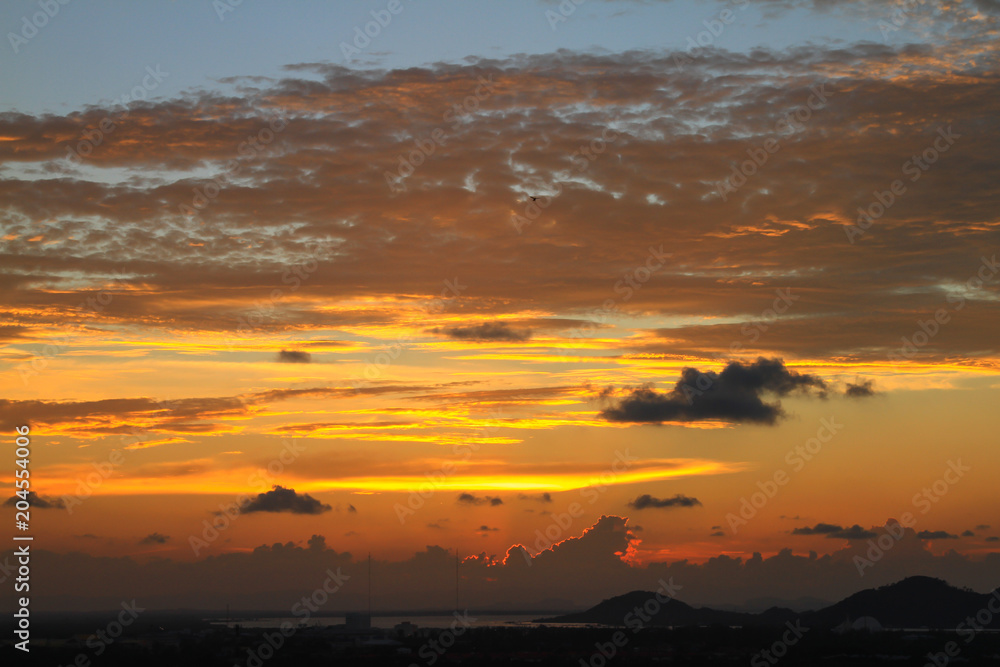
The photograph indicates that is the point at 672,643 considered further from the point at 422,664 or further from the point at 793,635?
the point at 422,664

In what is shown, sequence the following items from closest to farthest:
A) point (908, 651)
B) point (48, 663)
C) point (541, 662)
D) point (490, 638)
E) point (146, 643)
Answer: point (48, 663) → point (541, 662) → point (908, 651) → point (146, 643) → point (490, 638)

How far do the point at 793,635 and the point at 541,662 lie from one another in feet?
285

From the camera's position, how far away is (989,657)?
148625 mm

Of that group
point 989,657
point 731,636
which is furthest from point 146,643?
point 989,657

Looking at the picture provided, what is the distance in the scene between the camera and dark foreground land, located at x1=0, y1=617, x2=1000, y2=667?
133625mm

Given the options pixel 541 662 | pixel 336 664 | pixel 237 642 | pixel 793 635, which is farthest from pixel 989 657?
pixel 237 642

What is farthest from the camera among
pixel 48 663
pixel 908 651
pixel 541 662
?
pixel 908 651

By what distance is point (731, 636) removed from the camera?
7623 inches

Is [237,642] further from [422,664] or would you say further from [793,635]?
[793,635]

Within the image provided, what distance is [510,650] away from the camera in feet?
531

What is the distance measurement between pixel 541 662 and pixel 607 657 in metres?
15.3

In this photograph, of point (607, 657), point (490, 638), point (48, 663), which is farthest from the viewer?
point (490, 638)

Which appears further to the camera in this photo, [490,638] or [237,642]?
[490,638]

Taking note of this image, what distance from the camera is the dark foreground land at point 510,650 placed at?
438ft
